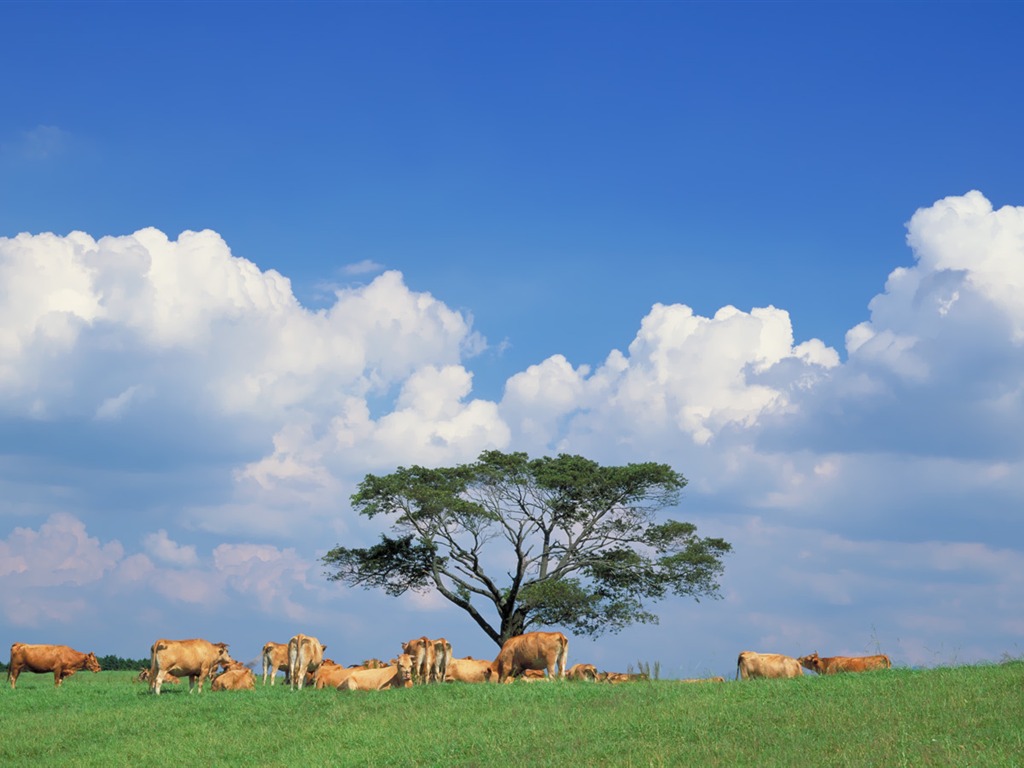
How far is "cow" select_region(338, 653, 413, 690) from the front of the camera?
2758 cm

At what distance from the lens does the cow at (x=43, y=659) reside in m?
35.2

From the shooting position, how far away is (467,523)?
45.1 m

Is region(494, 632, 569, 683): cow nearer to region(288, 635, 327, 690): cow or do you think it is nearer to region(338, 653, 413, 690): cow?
region(338, 653, 413, 690): cow

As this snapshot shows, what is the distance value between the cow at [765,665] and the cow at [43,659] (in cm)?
2282

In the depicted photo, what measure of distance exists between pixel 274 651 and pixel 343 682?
607 cm

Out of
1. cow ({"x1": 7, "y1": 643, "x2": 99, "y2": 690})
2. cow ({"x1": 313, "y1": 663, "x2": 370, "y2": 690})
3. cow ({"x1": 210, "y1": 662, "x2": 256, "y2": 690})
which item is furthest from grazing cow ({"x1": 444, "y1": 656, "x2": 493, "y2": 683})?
cow ({"x1": 7, "y1": 643, "x2": 99, "y2": 690})

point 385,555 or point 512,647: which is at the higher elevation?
point 385,555

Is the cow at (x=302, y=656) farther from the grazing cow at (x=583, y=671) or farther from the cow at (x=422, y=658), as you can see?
the grazing cow at (x=583, y=671)

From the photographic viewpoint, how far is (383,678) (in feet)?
92.0

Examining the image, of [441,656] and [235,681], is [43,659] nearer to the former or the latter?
[235,681]

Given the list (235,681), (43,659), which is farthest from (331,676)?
(43,659)

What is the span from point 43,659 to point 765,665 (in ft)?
81.6

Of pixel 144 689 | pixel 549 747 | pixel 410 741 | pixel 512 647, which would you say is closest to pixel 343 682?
pixel 512 647

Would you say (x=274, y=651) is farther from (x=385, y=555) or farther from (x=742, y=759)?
(x=742, y=759)
